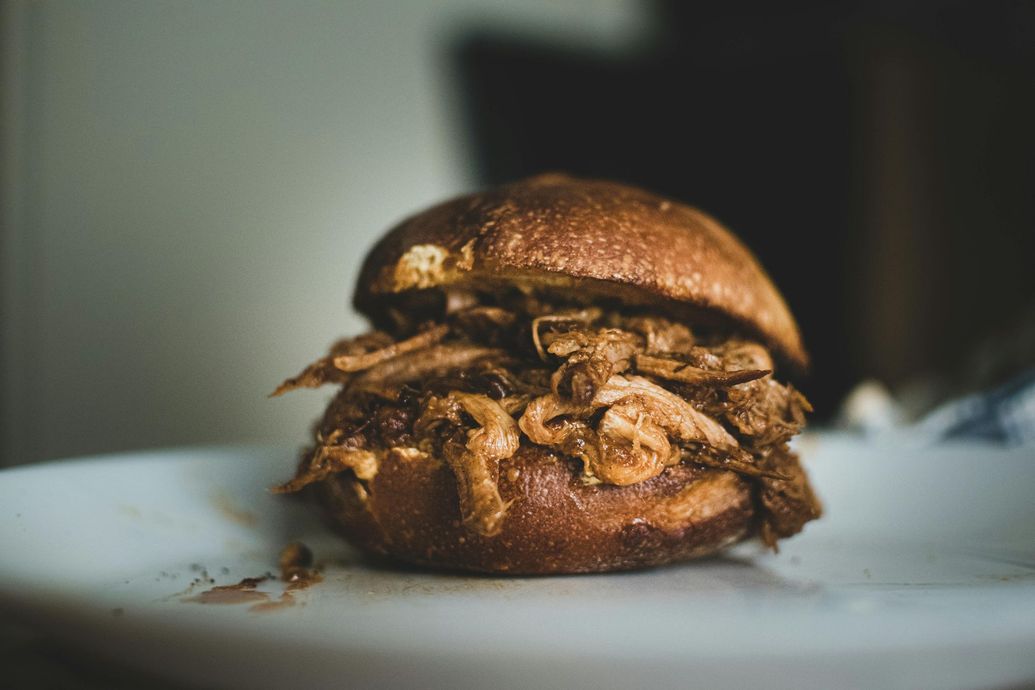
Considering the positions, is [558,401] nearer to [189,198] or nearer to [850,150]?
[189,198]

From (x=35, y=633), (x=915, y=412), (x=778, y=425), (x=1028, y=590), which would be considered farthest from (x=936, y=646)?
(x=915, y=412)

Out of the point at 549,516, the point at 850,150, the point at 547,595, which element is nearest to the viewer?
the point at 547,595

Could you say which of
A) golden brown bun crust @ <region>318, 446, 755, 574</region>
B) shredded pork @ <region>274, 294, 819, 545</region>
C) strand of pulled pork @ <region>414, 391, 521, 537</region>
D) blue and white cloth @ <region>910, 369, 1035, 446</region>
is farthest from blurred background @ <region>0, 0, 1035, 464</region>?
strand of pulled pork @ <region>414, 391, 521, 537</region>

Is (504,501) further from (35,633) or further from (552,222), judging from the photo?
(35,633)

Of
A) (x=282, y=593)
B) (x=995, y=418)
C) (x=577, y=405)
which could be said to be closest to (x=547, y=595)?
(x=577, y=405)

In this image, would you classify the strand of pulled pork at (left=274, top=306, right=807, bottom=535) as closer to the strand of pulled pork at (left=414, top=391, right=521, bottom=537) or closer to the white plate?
the strand of pulled pork at (left=414, top=391, right=521, bottom=537)

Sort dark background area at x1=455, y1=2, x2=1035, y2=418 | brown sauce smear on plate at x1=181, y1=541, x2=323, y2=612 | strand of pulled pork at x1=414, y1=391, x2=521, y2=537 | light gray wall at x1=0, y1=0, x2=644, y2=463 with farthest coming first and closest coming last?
dark background area at x1=455, y1=2, x2=1035, y2=418
light gray wall at x1=0, y1=0, x2=644, y2=463
strand of pulled pork at x1=414, y1=391, x2=521, y2=537
brown sauce smear on plate at x1=181, y1=541, x2=323, y2=612
